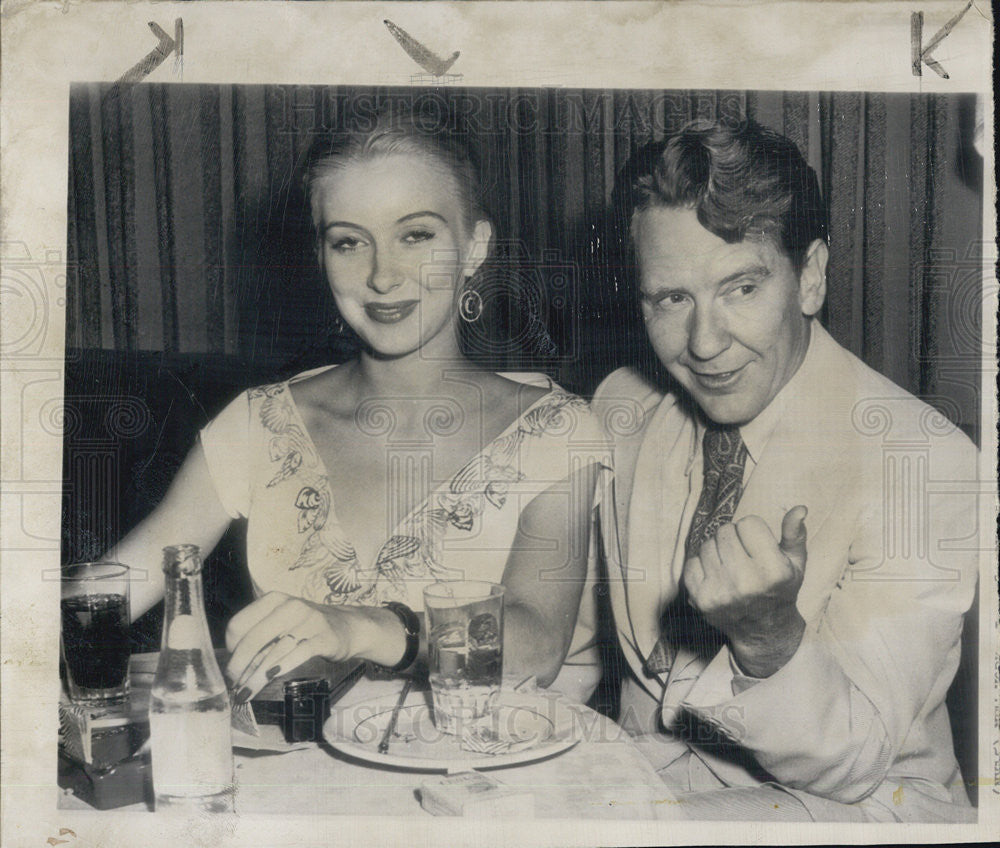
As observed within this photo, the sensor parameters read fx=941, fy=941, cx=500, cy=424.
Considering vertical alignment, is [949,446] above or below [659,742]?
above

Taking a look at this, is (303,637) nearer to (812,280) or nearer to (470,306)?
(470,306)

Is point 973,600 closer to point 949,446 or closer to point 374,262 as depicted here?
point 949,446

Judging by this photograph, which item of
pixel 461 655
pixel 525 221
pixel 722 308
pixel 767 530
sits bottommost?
pixel 461 655

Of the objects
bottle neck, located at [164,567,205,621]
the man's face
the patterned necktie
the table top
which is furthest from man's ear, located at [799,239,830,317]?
bottle neck, located at [164,567,205,621]

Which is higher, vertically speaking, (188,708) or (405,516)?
(405,516)

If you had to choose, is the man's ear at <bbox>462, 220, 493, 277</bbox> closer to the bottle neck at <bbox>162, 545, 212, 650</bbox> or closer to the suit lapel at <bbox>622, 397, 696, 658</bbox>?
the suit lapel at <bbox>622, 397, 696, 658</bbox>

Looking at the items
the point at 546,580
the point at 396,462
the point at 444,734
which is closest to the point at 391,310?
the point at 396,462

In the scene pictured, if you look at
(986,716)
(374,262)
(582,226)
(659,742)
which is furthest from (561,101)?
(986,716)
